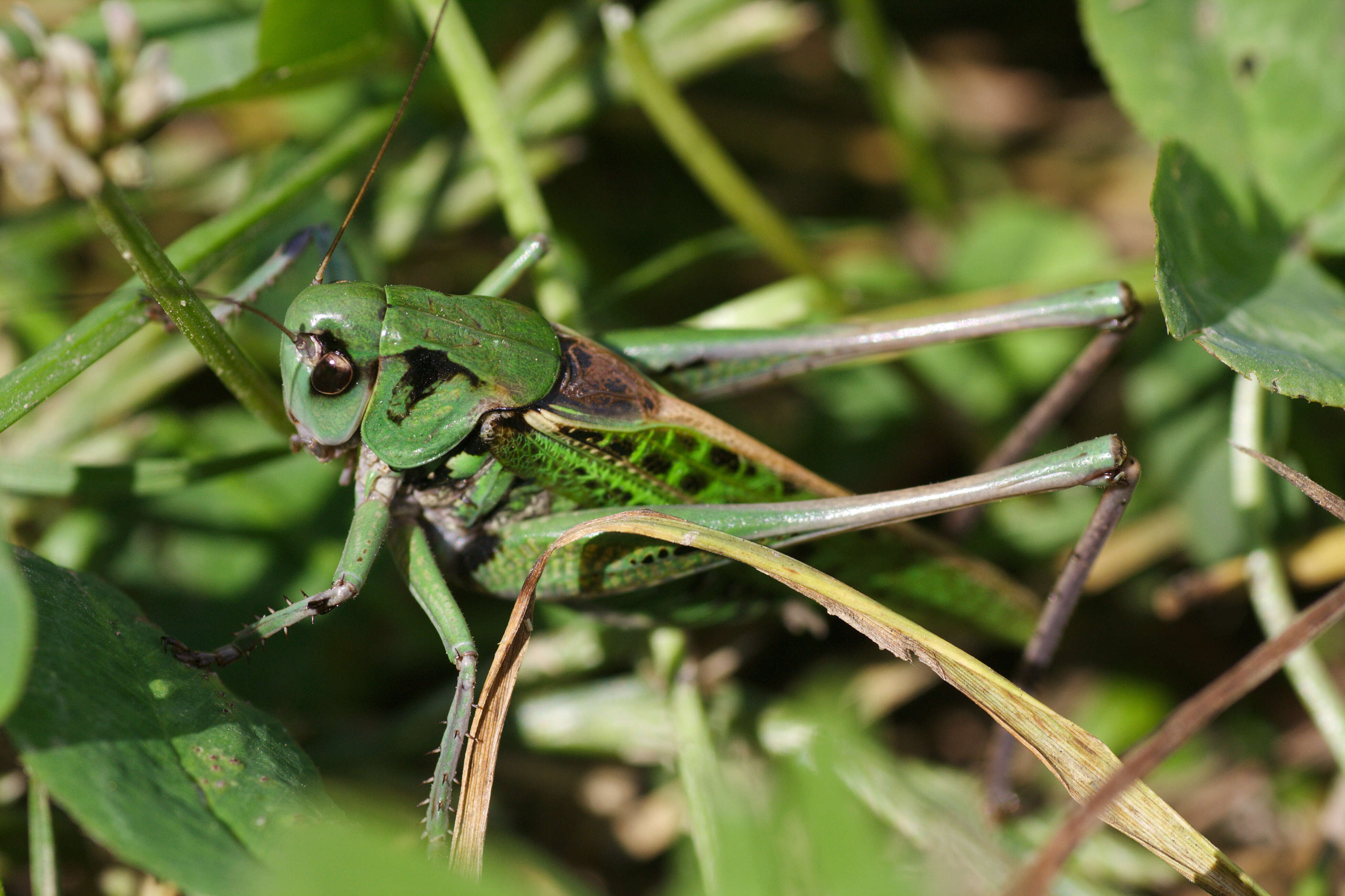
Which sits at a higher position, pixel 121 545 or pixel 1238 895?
pixel 121 545

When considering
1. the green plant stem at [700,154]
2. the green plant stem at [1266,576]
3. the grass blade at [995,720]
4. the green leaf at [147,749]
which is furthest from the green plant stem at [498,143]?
the green plant stem at [1266,576]

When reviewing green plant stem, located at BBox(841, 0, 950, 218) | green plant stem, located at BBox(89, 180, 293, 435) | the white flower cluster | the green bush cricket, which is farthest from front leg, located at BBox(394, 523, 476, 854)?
Answer: green plant stem, located at BBox(841, 0, 950, 218)

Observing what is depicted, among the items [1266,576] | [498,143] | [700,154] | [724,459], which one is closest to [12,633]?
[724,459]

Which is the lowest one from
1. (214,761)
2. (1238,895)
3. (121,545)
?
(1238,895)

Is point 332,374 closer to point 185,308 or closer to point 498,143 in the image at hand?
point 185,308

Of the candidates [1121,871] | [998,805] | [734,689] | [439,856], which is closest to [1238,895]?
[998,805]

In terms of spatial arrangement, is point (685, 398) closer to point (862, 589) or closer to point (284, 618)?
point (862, 589)

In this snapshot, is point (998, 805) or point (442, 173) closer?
point (998, 805)

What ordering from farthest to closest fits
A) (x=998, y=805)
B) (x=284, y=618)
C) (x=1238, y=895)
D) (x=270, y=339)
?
(x=270, y=339) < (x=998, y=805) < (x=284, y=618) < (x=1238, y=895)

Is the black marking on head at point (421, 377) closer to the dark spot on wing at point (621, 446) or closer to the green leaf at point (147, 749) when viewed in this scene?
the dark spot on wing at point (621, 446)
